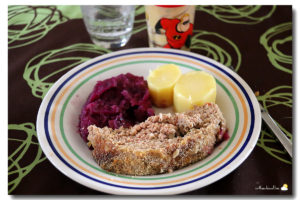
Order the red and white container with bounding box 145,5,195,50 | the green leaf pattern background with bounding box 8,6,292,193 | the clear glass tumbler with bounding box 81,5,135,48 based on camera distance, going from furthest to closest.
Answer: the clear glass tumbler with bounding box 81,5,135,48
the red and white container with bounding box 145,5,195,50
the green leaf pattern background with bounding box 8,6,292,193

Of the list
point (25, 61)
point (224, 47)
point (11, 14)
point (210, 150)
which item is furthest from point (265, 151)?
point (11, 14)

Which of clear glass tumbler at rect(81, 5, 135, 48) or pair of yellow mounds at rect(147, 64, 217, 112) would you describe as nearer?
pair of yellow mounds at rect(147, 64, 217, 112)

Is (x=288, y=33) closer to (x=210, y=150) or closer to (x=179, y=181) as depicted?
(x=210, y=150)

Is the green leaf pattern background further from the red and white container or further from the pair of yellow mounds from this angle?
the pair of yellow mounds

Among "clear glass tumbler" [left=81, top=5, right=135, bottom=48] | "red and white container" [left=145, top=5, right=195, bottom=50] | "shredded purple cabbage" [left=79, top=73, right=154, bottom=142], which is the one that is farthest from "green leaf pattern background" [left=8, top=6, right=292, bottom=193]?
"shredded purple cabbage" [left=79, top=73, right=154, bottom=142]

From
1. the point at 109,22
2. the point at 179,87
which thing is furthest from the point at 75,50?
the point at 179,87
